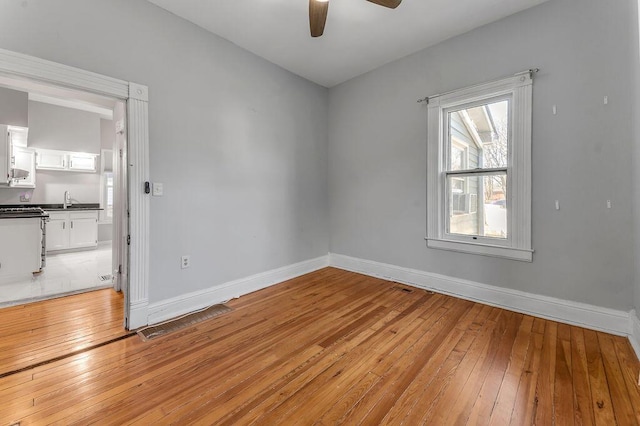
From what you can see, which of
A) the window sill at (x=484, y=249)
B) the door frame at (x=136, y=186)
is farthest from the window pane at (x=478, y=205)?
the door frame at (x=136, y=186)

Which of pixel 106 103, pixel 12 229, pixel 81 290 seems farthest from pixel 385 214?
pixel 12 229

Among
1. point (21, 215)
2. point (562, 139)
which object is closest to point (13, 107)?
point (21, 215)

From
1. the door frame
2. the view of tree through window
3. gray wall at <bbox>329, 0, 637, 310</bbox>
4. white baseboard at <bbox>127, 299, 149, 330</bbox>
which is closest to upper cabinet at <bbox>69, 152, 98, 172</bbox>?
the door frame

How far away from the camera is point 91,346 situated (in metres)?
2.08

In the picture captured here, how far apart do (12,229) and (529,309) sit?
6.65 meters

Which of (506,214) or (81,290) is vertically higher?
(506,214)

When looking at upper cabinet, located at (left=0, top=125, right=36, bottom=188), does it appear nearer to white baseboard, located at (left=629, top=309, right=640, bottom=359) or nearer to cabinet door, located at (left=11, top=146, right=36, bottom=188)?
cabinet door, located at (left=11, top=146, right=36, bottom=188)

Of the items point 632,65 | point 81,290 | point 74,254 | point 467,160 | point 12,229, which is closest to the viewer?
point 632,65

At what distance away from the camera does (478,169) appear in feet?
9.70

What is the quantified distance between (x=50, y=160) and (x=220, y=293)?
583 cm

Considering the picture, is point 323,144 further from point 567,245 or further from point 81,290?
point 81,290

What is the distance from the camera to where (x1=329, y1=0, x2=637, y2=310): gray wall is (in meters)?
2.18

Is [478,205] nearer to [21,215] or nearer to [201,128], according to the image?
[201,128]

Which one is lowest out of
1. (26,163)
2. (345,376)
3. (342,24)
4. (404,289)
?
(345,376)
